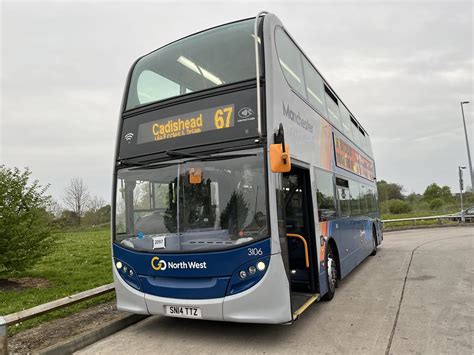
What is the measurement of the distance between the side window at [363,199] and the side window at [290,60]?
5104mm

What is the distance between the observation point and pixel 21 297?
7.21m

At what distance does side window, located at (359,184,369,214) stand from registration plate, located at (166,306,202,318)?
275 inches

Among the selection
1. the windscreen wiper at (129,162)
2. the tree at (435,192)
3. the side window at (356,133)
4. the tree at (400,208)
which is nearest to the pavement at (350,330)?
the windscreen wiper at (129,162)

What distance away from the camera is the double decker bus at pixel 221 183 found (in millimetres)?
4582

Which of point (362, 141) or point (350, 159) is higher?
point (362, 141)

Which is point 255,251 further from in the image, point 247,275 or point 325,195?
point 325,195

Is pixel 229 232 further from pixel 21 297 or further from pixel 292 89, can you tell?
pixel 21 297

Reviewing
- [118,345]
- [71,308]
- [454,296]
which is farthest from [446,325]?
[71,308]

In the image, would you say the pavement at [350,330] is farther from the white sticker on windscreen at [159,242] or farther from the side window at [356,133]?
the side window at [356,133]

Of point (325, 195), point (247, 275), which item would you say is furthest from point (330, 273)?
point (247, 275)

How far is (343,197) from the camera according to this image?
8.26m

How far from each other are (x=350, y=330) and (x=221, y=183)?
2718mm

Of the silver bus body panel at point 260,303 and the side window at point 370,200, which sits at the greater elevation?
the side window at point 370,200

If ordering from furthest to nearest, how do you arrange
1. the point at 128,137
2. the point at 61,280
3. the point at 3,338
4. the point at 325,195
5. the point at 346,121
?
the point at 346,121 → the point at 61,280 → the point at 325,195 → the point at 128,137 → the point at 3,338
